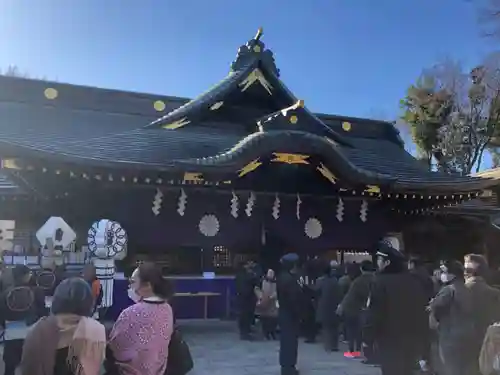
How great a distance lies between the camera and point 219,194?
11.4 m

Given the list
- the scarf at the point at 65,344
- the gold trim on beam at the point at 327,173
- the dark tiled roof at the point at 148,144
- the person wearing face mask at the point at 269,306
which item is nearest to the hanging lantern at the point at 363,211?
the dark tiled roof at the point at 148,144

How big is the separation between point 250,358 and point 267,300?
1561mm

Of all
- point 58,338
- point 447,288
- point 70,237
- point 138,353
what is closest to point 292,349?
point 447,288

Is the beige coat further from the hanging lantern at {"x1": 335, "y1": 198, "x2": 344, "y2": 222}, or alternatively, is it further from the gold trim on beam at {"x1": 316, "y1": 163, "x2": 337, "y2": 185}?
the hanging lantern at {"x1": 335, "y1": 198, "x2": 344, "y2": 222}

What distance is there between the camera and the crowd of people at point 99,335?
2.46 m

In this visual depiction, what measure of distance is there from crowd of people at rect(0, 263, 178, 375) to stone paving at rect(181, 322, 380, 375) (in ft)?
12.7

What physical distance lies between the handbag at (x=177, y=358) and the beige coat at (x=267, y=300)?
18.9 feet

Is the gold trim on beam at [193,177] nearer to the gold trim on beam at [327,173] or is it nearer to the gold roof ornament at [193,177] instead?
the gold roof ornament at [193,177]

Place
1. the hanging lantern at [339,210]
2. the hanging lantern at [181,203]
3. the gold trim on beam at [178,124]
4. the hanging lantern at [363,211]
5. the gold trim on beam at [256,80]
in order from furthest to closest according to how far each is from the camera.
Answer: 1. the gold trim on beam at [256,80]
2. the hanging lantern at [363,211]
3. the gold trim on beam at [178,124]
4. the hanging lantern at [339,210]
5. the hanging lantern at [181,203]

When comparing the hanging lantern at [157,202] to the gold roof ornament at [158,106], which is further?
Answer: the gold roof ornament at [158,106]

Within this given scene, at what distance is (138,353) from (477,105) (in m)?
26.2

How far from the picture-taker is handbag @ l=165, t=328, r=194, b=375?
10.4ft

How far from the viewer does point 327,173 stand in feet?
38.1

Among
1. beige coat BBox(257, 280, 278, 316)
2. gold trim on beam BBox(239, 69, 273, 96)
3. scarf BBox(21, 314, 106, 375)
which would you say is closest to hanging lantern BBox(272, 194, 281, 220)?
beige coat BBox(257, 280, 278, 316)
